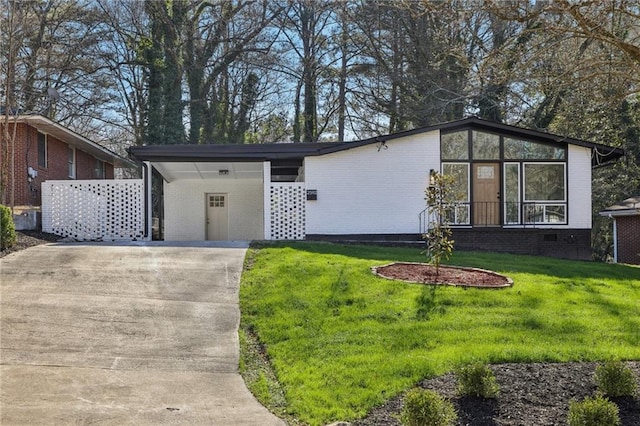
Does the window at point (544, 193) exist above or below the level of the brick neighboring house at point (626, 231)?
above

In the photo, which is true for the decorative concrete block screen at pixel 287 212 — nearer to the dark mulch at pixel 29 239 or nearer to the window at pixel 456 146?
the window at pixel 456 146

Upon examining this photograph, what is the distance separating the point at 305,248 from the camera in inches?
501

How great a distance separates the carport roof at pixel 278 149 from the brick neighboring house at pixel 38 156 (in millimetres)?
3690

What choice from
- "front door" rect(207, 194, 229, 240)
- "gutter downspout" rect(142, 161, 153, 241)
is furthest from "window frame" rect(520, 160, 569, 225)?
"gutter downspout" rect(142, 161, 153, 241)

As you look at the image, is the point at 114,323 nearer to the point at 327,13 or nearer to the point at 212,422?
the point at 212,422

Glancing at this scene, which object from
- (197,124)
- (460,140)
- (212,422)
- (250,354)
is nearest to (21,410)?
(212,422)

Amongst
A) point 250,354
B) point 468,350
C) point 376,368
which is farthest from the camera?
point 250,354

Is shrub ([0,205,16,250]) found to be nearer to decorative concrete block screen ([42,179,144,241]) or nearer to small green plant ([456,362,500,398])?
decorative concrete block screen ([42,179,144,241])

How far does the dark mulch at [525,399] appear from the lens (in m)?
4.45

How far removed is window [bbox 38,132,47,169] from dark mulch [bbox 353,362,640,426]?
17009 mm

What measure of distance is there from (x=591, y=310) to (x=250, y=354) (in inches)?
188

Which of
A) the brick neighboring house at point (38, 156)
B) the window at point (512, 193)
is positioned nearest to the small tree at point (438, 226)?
the window at point (512, 193)

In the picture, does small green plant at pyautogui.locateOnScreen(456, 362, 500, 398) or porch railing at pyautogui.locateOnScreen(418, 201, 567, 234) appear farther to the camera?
porch railing at pyautogui.locateOnScreen(418, 201, 567, 234)

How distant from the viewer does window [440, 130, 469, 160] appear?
1648cm
